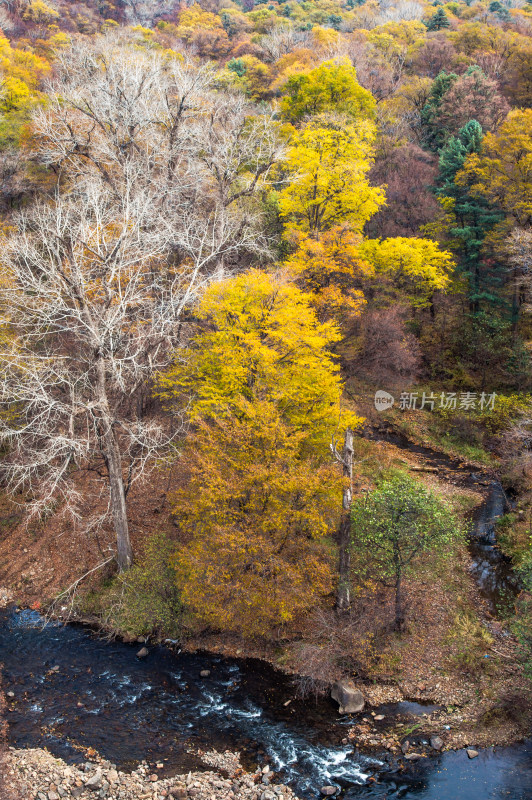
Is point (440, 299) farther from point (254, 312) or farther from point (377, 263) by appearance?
point (254, 312)

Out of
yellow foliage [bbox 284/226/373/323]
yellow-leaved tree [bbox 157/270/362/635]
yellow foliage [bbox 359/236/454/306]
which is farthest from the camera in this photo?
yellow foliage [bbox 359/236/454/306]

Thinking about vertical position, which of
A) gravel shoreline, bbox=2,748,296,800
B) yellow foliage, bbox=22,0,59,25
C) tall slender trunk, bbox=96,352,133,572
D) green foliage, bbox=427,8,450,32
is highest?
yellow foliage, bbox=22,0,59,25

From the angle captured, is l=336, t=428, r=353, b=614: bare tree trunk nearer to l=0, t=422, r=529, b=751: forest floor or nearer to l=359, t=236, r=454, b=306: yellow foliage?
l=0, t=422, r=529, b=751: forest floor

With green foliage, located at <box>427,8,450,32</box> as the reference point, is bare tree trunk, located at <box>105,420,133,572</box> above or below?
below

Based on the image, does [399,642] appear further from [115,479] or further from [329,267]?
[329,267]

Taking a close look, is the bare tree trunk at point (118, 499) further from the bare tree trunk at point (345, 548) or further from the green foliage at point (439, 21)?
the green foliage at point (439, 21)

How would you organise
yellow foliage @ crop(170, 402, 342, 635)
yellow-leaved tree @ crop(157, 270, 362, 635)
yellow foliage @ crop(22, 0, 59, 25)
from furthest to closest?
yellow foliage @ crop(22, 0, 59, 25) < yellow-leaved tree @ crop(157, 270, 362, 635) < yellow foliage @ crop(170, 402, 342, 635)

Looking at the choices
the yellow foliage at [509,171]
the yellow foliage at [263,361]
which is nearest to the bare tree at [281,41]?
the yellow foliage at [509,171]

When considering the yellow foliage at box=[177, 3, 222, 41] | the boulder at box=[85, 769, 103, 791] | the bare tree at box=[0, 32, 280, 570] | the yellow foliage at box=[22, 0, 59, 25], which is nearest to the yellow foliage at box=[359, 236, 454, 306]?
the bare tree at box=[0, 32, 280, 570]
